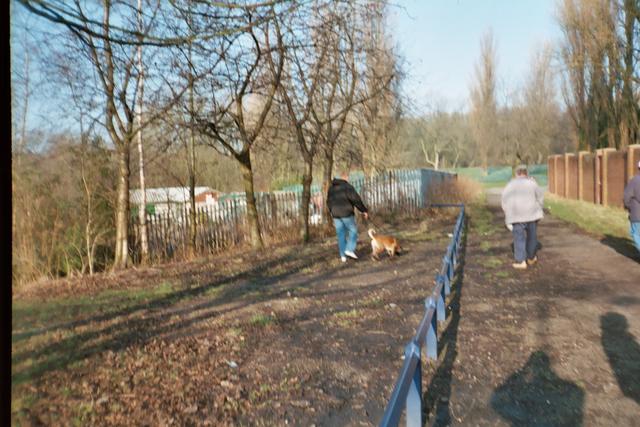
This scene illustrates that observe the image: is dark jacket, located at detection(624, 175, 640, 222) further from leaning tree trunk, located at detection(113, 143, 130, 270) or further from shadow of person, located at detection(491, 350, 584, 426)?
leaning tree trunk, located at detection(113, 143, 130, 270)

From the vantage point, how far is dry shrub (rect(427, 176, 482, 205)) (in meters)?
24.5

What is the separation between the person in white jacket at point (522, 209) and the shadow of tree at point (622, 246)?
210 centimetres

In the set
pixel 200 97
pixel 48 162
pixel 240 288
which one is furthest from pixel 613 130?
pixel 48 162

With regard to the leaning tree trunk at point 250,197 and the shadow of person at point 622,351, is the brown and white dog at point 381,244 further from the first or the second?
the shadow of person at point 622,351

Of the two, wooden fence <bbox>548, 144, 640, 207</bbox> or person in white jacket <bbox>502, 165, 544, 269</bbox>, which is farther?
wooden fence <bbox>548, 144, 640, 207</bbox>

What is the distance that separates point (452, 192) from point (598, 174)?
6.54 metres

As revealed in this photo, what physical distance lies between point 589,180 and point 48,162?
2506 centimetres

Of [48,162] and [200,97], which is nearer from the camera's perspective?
[48,162]

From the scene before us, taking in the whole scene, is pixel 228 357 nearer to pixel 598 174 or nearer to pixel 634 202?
pixel 634 202

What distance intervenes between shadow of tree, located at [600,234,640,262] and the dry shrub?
11.7 metres

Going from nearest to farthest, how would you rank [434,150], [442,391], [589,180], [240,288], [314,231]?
[442,391] → [240,288] → [314,231] → [589,180] → [434,150]

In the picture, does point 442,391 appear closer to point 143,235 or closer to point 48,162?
point 48,162

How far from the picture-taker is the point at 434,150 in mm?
58188

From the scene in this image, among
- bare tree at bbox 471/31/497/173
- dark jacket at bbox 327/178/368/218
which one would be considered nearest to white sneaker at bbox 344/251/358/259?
dark jacket at bbox 327/178/368/218
